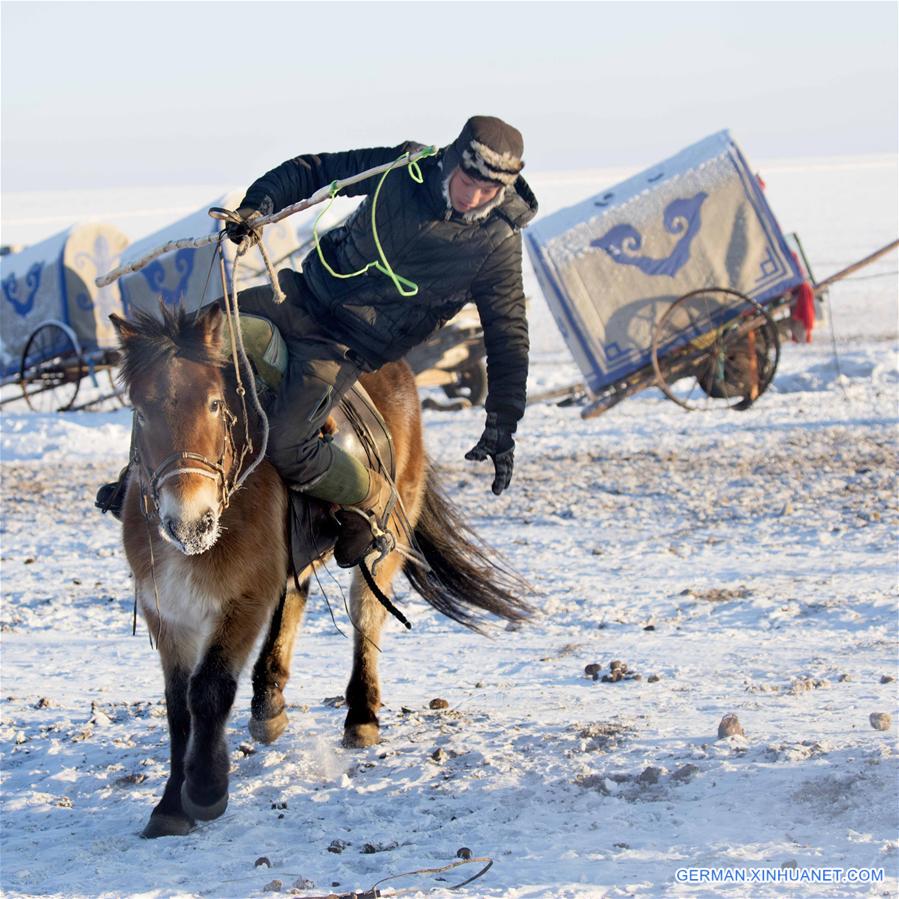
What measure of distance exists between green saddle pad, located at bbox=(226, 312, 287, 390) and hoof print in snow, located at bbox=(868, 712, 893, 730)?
250 centimetres

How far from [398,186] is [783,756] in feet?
8.28

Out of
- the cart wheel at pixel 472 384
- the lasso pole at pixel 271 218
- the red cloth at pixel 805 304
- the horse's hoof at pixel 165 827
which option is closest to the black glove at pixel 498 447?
the lasso pole at pixel 271 218

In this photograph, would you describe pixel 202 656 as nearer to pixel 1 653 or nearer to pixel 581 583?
pixel 1 653

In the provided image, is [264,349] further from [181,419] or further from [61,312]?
[61,312]

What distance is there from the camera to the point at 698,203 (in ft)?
47.6

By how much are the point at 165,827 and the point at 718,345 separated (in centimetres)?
1189

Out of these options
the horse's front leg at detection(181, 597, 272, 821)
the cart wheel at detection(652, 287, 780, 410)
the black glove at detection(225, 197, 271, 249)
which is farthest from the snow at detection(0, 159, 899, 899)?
the cart wheel at detection(652, 287, 780, 410)

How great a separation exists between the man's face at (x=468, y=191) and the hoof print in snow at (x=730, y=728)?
2113mm

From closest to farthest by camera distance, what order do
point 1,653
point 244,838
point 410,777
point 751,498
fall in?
1. point 244,838
2. point 410,777
3. point 1,653
4. point 751,498

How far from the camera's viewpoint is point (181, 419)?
3.84 metres

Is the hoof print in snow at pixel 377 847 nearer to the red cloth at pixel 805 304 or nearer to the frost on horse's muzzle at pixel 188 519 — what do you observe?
the frost on horse's muzzle at pixel 188 519

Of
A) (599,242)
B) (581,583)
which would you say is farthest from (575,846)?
(599,242)

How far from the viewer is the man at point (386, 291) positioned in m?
4.41

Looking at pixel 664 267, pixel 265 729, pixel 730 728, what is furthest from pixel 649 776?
pixel 664 267
